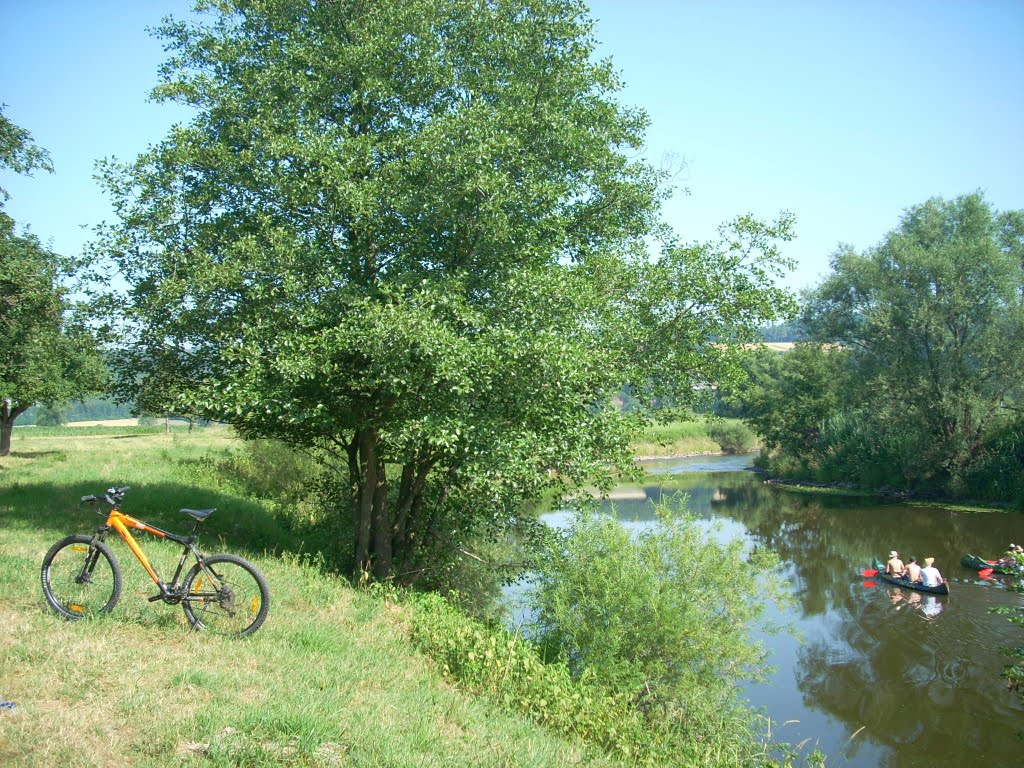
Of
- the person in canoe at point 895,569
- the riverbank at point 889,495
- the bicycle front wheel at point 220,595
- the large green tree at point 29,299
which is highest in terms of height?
the large green tree at point 29,299

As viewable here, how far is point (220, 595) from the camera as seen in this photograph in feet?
22.9

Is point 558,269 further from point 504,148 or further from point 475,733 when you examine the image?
point 475,733

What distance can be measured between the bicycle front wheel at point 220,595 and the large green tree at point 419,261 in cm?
310

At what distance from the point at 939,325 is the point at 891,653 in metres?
20.6

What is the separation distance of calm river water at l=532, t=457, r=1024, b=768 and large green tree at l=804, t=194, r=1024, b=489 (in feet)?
16.8

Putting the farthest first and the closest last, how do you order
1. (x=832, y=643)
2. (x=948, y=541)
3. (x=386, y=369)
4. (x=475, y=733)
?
(x=948, y=541)
(x=832, y=643)
(x=386, y=369)
(x=475, y=733)

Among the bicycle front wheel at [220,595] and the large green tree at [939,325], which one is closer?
the bicycle front wheel at [220,595]

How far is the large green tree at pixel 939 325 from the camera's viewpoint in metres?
30.8

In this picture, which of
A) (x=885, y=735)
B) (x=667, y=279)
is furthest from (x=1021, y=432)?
(x=667, y=279)

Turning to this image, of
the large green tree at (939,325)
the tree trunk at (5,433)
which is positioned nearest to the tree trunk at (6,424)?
the tree trunk at (5,433)

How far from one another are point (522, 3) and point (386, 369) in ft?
23.8

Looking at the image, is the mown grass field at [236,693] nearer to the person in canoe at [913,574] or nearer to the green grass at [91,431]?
the person in canoe at [913,574]

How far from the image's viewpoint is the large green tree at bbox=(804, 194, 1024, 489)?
101 feet

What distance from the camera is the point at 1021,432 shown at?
31.1 metres
